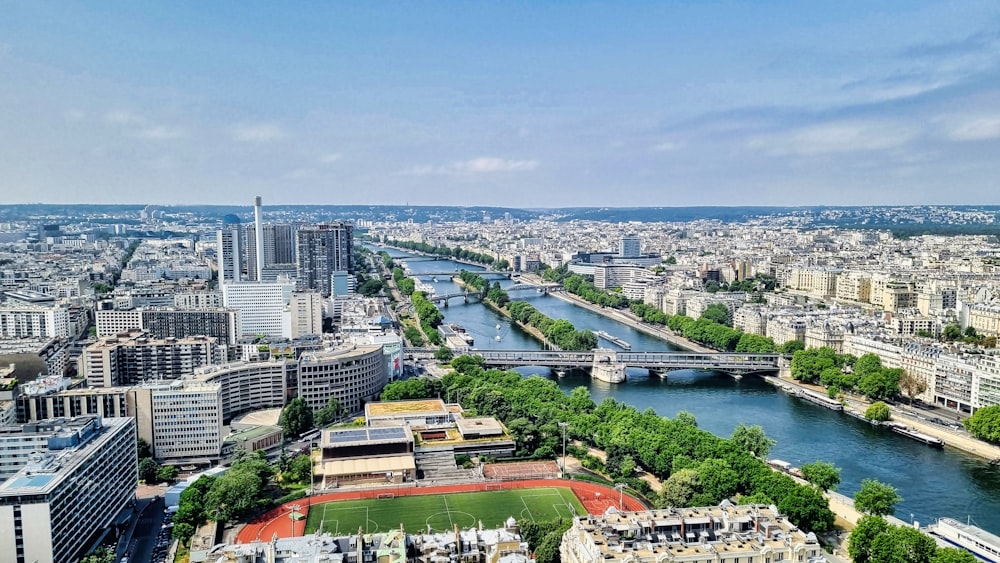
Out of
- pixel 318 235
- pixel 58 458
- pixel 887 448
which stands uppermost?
pixel 318 235

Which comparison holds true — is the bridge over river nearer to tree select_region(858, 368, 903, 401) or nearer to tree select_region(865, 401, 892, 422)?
tree select_region(858, 368, 903, 401)

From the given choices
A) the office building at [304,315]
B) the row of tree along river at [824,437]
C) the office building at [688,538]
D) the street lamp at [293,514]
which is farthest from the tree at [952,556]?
the office building at [304,315]

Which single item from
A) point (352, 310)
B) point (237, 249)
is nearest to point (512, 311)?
point (352, 310)

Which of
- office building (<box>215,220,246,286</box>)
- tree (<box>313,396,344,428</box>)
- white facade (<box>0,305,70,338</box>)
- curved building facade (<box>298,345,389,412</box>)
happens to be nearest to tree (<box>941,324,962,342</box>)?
curved building facade (<box>298,345,389,412</box>)

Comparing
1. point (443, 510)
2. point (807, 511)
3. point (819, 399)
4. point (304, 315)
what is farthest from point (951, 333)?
point (304, 315)

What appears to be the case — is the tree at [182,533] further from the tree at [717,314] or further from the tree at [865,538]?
the tree at [717,314]

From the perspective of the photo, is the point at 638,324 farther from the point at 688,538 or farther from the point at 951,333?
the point at 688,538

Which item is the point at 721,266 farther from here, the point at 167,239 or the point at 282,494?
the point at 167,239
